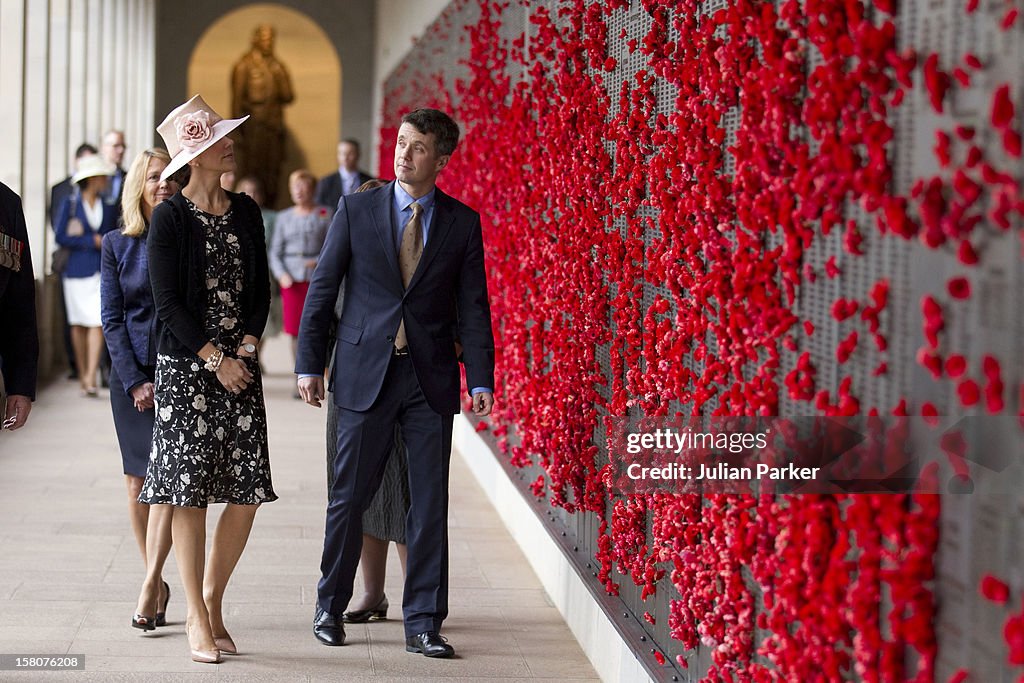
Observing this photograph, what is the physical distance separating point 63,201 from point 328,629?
269 inches

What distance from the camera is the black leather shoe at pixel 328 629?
4.32m

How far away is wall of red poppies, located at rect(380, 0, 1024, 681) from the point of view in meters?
1.80

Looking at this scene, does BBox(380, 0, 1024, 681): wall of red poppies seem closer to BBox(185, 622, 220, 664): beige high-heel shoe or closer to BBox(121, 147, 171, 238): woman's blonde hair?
BBox(185, 622, 220, 664): beige high-heel shoe

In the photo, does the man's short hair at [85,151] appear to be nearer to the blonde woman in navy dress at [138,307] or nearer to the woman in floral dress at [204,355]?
the blonde woman in navy dress at [138,307]

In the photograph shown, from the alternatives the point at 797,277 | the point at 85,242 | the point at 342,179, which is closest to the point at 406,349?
the point at 797,277

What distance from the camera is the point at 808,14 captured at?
7.50ft

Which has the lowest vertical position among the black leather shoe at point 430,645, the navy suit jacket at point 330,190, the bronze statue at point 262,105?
the black leather shoe at point 430,645

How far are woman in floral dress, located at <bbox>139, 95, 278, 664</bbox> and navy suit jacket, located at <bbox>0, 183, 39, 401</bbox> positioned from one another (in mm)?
482

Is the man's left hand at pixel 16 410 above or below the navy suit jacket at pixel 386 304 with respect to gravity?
below

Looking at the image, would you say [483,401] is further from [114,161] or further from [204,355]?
[114,161]

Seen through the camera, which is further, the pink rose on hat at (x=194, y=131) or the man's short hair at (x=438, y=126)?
the man's short hair at (x=438, y=126)

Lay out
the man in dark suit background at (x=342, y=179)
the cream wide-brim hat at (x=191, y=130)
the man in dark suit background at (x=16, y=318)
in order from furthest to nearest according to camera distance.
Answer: the man in dark suit background at (x=342, y=179)
the cream wide-brim hat at (x=191, y=130)
the man in dark suit background at (x=16, y=318)

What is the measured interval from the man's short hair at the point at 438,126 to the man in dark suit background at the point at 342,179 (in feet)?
24.8

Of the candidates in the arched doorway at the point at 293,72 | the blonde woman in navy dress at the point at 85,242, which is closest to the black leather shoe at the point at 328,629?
the blonde woman in navy dress at the point at 85,242
